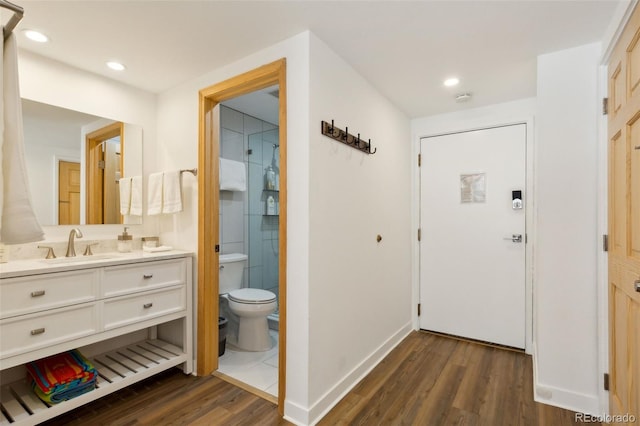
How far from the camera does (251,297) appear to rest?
2.78 meters

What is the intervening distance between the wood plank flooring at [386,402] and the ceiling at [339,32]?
221 cm

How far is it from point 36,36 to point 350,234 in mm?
2236

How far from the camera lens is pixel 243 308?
2703 mm

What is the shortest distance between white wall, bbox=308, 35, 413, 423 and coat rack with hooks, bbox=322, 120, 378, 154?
0.04 meters

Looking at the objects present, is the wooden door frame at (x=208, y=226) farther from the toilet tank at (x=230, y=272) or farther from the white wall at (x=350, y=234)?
the white wall at (x=350, y=234)

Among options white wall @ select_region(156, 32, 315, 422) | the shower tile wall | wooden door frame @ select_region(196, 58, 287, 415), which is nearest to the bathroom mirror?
wooden door frame @ select_region(196, 58, 287, 415)

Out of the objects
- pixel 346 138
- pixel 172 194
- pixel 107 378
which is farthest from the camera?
pixel 172 194

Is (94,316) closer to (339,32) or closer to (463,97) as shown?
(339,32)

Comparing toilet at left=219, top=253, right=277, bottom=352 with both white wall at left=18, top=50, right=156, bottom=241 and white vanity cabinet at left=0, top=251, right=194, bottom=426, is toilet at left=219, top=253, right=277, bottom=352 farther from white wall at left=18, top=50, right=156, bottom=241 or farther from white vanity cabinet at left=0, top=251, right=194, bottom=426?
white wall at left=18, top=50, right=156, bottom=241

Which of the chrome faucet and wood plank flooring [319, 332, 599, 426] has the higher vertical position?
the chrome faucet

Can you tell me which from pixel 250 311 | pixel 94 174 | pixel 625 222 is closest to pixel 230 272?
pixel 250 311

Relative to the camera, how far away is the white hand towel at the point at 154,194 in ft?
8.15

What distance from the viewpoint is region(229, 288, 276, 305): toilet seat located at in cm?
270

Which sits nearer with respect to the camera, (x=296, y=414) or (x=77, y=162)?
(x=296, y=414)
